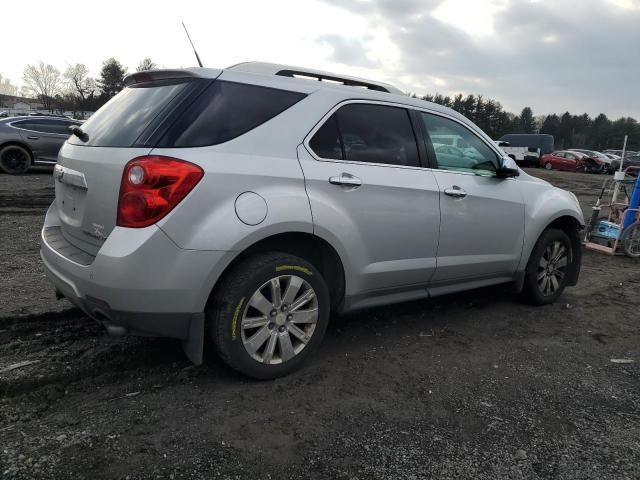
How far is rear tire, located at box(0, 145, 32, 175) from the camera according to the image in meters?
12.8

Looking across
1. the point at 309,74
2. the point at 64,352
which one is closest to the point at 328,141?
the point at 309,74

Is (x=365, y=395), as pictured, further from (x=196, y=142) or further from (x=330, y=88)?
(x=330, y=88)

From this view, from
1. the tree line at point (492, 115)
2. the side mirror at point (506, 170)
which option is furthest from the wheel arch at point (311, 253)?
the tree line at point (492, 115)

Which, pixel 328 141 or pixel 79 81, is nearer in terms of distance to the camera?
pixel 328 141

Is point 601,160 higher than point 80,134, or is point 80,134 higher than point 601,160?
point 601,160

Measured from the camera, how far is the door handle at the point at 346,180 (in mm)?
3115

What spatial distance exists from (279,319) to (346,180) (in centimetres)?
95

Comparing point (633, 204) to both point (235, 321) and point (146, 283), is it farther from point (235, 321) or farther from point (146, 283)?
point (146, 283)

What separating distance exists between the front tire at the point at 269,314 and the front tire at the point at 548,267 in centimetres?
244

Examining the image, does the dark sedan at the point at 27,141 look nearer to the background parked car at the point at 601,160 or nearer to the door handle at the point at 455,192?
the door handle at the point at 455,192

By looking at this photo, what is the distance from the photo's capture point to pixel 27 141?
12.9 metres

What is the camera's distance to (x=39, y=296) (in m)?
4.28

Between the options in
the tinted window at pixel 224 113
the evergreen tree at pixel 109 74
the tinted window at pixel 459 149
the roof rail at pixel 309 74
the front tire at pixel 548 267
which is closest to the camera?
the tinted window at pixel 224 113

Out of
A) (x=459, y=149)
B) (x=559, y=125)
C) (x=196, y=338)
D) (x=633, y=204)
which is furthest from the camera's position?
(x=559, y=125)
